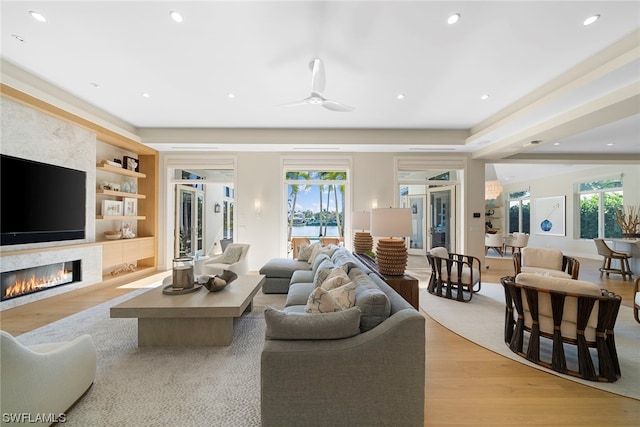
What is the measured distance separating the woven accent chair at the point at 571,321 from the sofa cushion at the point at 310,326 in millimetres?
1835

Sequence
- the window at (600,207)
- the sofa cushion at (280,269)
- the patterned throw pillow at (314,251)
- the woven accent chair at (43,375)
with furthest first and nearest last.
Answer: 1. the window at (600,207)
2. the patterned throw pillow at (314,251)
3. the sofa cushion at (280,269)
4. the woven accent chair at (43,375)

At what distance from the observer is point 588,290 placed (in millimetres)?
2123

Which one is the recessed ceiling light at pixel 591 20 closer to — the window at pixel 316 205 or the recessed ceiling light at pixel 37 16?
the window at pixel 316 205

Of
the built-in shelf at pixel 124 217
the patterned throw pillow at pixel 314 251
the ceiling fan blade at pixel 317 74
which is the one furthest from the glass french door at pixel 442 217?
the built-in shelf at pixel 124 217

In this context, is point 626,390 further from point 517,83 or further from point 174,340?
point 174,340

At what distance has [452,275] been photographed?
4176 millimetres

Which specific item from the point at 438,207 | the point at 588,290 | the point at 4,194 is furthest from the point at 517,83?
the point at 4,194

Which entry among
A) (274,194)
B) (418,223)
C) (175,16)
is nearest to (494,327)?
(175,16)

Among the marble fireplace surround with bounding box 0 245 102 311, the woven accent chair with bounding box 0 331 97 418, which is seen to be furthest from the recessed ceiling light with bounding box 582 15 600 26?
the marble fireplace surround with bounding box 0 245 102 311

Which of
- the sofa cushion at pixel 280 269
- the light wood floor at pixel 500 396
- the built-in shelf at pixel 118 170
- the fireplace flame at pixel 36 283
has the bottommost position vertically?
the light wood floor at pixel 500 396

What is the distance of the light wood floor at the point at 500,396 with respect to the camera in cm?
170

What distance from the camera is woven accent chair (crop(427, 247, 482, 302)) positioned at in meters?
4.04

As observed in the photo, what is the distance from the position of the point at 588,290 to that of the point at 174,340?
3.76 metres

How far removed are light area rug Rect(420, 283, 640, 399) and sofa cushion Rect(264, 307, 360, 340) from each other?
1.94 m
